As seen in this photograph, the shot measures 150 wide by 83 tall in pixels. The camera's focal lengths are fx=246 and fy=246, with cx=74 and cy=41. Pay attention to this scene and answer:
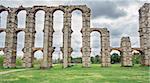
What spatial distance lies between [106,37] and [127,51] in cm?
424

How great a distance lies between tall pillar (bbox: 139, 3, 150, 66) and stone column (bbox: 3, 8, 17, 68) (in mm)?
22446

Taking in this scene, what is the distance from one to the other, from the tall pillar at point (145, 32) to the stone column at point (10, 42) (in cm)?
2245

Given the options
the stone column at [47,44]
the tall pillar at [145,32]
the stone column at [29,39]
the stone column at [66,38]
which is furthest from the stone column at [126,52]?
the stone column at [29,39]

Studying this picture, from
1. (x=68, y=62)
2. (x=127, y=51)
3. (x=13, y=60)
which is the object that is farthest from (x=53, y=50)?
(x=127, y=51)

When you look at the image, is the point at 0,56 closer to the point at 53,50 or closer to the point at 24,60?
the point at 24,60

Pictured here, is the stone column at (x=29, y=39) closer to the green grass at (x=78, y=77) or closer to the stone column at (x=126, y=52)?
the stone column at (x=126, y=52)

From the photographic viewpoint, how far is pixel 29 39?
4256 centimetres

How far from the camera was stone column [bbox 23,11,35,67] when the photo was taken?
41.9 m

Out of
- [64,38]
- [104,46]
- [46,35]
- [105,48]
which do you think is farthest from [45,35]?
[105,48]

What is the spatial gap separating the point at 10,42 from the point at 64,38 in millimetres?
9628

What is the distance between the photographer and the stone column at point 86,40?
40.8m

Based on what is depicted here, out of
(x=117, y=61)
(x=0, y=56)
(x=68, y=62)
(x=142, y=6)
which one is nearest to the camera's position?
(x=68, y=62)

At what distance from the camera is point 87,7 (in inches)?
1681

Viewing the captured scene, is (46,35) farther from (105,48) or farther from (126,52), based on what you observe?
(126,52)
